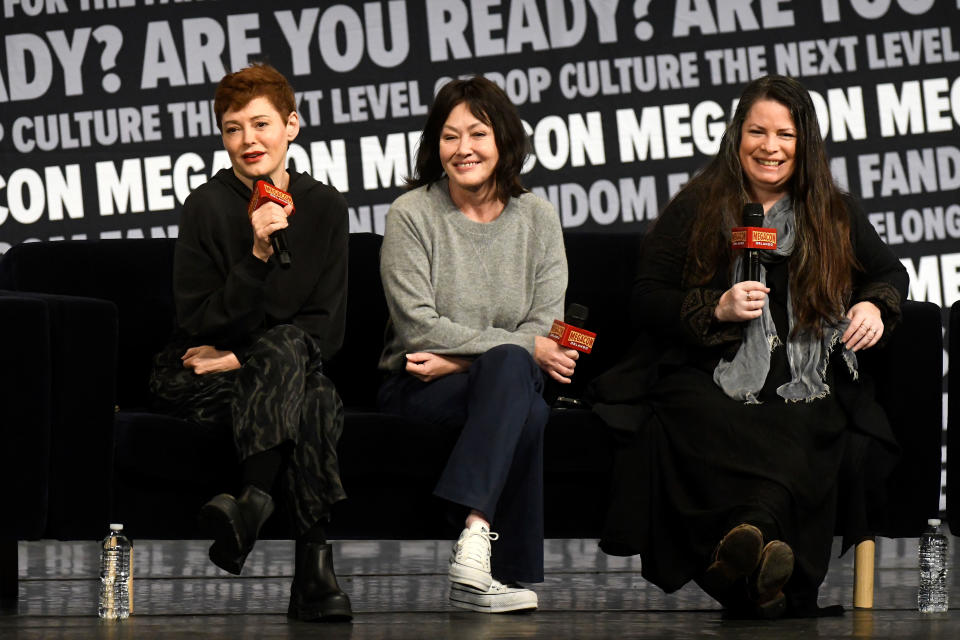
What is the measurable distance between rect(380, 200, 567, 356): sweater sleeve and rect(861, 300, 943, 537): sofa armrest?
2.55ft

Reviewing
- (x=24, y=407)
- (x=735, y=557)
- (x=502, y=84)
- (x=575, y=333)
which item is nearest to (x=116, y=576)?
(x=24, y=407)

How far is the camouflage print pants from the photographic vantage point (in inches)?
111

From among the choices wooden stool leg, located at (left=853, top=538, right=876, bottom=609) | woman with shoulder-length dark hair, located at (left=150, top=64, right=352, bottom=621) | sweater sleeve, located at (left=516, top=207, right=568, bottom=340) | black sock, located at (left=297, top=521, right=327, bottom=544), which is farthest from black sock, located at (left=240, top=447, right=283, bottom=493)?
wooden stool leg, located at (left=853, top=538, right=876, bottom=609)

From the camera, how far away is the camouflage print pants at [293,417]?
2.81 meters

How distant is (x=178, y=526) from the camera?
3008 mm

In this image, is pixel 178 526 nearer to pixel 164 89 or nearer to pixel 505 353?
pixel 505 353

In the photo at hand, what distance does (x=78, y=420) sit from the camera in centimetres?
292

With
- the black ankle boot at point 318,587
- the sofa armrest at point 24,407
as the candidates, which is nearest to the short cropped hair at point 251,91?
the sofa armrest at point 24,407

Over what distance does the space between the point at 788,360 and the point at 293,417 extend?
109 cm

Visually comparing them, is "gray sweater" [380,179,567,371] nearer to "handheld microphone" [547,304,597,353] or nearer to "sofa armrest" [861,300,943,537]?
"handheld microphone" [547,304,597,353]

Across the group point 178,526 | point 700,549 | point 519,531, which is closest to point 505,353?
point 519,531

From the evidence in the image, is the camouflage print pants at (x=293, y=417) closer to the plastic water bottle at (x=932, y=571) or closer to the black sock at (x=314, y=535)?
the black sock at (x=314, y=535)

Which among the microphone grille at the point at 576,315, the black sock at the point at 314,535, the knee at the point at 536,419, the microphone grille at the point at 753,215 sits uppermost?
the microphone grille at the point at 753,215

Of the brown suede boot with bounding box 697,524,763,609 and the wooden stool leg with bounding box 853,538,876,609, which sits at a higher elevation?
the brown suede boot with bounding box 697,524,763,609
